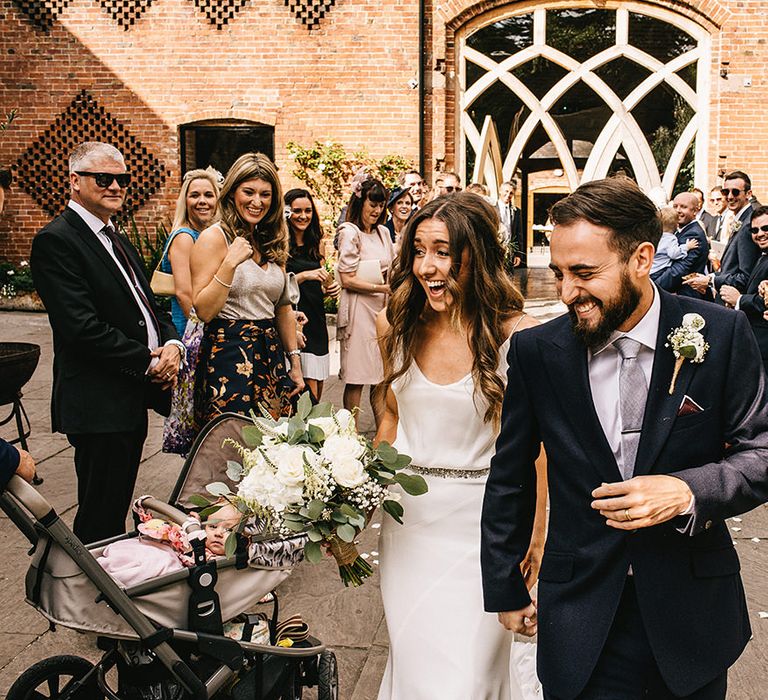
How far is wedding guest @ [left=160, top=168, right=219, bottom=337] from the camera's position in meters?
5.04

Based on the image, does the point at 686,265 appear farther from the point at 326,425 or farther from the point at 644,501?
the point at 644,501

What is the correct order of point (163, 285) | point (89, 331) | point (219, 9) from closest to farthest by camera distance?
1. point (89, 331)
2. point (163, 285)
3. point (219, 9)

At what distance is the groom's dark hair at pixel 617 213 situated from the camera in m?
2.13

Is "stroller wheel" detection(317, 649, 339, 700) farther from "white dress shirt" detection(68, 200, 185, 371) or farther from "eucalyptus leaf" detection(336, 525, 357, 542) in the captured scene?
"white dress shirt" detection(68, 200, 185, 371)

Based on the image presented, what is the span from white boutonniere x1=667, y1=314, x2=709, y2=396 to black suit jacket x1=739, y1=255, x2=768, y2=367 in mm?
4831

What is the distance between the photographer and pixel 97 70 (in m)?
13.8

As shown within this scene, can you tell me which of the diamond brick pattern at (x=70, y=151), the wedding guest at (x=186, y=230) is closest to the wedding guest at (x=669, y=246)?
the wedding guest at (x=186, y=230)

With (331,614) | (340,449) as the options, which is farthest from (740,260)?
(340,449)

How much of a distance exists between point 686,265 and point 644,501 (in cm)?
715

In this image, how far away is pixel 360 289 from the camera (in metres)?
7.02

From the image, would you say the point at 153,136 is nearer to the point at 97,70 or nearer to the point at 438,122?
the point at 97,70

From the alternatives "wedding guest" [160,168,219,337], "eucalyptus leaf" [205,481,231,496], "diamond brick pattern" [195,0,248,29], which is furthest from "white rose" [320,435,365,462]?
"diamond brick pattern" [195,0,248,29]

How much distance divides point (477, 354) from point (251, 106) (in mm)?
11224

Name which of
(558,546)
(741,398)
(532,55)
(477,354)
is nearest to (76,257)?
(477,354)
